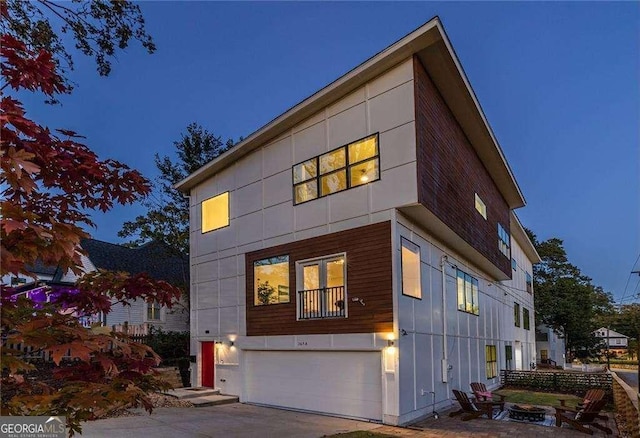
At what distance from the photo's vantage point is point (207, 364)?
56.3ft

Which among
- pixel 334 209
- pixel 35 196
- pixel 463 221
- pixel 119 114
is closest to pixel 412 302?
pixel 334 209

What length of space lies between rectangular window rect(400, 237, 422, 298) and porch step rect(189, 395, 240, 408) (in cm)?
711

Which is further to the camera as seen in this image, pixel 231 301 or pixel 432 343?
pixel 231 301

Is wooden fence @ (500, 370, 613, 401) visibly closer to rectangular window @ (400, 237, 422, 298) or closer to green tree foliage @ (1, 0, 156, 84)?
rectangular window @ (400, 237, 422, 298)

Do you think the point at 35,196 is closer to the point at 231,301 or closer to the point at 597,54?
the point at 231,301

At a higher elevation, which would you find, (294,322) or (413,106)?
(413,106)

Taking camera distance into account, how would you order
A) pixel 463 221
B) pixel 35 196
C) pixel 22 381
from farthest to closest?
pixel 463 221
pixel 35 196
pixel 22 381

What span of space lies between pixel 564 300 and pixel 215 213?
33.5 m

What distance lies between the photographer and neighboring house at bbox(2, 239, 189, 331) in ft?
76.5

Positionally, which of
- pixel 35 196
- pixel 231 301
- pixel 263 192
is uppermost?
pixel 263 192

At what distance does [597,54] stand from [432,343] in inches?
2718

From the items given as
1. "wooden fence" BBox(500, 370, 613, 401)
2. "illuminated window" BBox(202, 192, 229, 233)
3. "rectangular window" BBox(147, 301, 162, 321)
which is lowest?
"wooden fence" BBox(500, 370, 613, 401)

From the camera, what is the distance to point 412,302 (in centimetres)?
1257

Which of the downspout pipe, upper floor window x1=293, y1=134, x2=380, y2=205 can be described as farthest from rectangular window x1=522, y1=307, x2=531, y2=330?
upper floor window x1=293, y1=134, x2=380, y2=205
